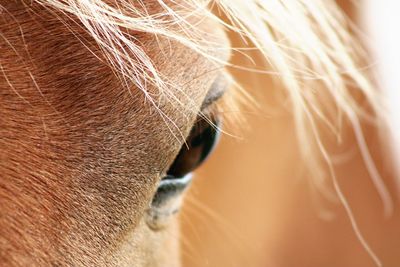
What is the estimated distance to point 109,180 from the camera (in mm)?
526

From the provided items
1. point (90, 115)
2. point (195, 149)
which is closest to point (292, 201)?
point (195, 149)

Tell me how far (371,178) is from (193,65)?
4.64 feet

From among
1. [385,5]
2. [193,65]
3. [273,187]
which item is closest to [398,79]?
[385,5]

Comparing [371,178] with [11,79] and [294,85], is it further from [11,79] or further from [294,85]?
[11,79]

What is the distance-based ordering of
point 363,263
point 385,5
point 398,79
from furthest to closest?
point 363,263
point 385,5
point 398,79

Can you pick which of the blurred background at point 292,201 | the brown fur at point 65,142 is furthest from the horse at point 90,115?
the blurred background at point 292,201

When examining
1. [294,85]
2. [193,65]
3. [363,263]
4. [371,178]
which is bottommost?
[363,263]

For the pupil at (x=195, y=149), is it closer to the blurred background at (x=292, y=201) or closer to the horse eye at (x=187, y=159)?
the horse eye at (x=187, y=159)

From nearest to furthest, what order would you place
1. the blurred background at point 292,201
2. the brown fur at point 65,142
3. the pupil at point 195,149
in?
the brown fur at point 65,142 < the pupil at point 195,149 < the blurred background at point 292,201

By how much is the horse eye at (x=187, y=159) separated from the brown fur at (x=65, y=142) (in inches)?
4.4

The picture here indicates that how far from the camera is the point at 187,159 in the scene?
2.29 ft

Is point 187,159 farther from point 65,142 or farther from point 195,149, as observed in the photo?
point 65,142

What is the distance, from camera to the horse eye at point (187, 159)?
2.22ft

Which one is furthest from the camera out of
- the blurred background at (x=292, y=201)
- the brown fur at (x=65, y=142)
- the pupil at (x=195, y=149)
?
the blurred background at (x=292, y=201)
